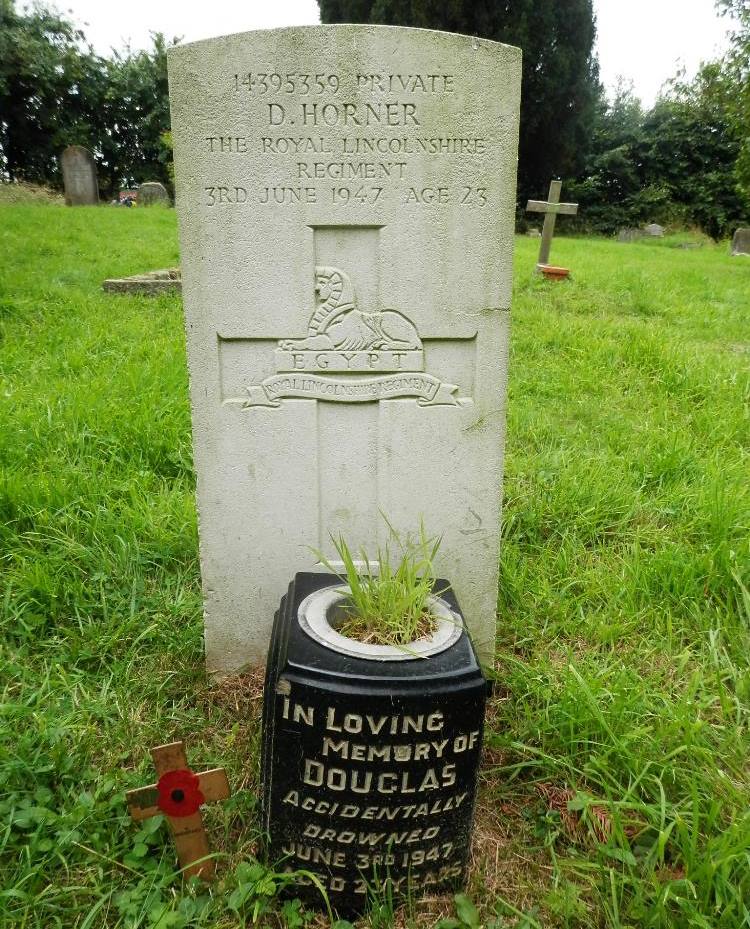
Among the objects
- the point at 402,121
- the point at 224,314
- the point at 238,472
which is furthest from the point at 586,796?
the point at 402,121

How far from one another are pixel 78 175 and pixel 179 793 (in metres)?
17.6

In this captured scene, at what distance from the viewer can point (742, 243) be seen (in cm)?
1506

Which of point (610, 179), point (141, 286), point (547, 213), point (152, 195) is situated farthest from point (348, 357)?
point (610, 179)

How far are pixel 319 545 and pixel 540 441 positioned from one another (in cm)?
186

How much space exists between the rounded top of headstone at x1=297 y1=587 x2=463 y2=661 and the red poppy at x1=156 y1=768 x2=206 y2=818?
1.24 feet

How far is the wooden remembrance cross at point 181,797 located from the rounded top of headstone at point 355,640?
35cm

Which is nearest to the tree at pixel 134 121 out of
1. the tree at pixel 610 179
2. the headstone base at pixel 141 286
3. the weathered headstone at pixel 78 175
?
the weathered headstone at pixel 78 175

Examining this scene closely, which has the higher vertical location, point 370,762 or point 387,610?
point 387,610

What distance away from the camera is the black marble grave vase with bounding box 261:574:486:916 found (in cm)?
138

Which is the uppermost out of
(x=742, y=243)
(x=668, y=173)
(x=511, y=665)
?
A: (x=668, y=173)

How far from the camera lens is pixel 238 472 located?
1.94m

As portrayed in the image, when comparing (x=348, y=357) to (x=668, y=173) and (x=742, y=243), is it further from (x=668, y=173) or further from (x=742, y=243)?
(x=668, y=173)

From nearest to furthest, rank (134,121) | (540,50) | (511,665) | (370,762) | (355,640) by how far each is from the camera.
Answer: (370,762) → (355,640) → (511,665) → (540,50) → (134,121)

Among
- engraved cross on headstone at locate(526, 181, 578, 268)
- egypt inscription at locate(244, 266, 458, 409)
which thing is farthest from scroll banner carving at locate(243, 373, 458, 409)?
engraved cross on headstone at locate(526, 181, 578, 268)
